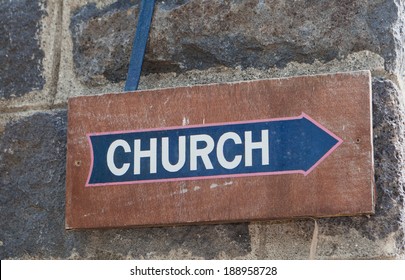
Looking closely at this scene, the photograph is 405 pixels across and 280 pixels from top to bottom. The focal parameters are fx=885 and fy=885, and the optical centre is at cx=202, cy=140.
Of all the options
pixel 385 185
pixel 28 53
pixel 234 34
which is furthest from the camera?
pixel 28 53

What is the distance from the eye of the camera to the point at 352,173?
45.4 inches

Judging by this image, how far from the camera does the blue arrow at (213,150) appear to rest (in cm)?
118

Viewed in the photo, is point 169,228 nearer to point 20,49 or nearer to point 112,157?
point 112,157

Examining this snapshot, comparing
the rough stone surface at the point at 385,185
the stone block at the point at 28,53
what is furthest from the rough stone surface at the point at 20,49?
the rough stone surface at the point at 385,185

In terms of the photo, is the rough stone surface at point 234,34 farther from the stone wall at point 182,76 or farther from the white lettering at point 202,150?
the white lettering at point 202,150

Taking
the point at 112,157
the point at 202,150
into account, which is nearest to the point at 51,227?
the point at 112,157

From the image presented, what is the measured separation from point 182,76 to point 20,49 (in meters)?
0.29

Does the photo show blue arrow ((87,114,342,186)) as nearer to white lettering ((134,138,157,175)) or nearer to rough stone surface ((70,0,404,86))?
white lettering ((134,138,157,175))

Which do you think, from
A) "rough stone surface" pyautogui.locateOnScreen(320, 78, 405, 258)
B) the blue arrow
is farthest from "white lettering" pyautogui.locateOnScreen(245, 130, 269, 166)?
"rough stone surface" pyautogui.locateOnScreen(320, 78, 405, 258)

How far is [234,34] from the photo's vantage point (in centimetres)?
129

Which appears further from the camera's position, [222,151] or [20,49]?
[20,49]

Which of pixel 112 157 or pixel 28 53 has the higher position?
pixel 28 53

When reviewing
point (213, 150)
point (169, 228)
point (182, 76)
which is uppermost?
point (182, 76)

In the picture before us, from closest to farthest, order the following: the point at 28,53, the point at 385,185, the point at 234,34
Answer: the point at 385,185 < the point at 234,34 < the point at 28,53
